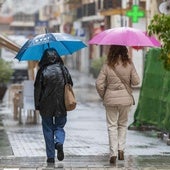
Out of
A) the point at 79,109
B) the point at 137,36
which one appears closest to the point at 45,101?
the point at 137,36

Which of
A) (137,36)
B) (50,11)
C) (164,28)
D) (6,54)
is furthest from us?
(50,11)

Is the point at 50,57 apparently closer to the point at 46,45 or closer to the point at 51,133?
the point at 46,45

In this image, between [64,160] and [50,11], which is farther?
[50,11]

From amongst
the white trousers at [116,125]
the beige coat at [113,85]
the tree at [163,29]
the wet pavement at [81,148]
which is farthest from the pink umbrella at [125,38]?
the wet pavement at [81,148]

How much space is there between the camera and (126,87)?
1003cm

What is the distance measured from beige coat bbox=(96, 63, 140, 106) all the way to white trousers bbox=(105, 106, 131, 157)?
14cm

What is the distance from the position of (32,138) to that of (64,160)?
10.3ft

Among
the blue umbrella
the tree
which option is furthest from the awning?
the tree

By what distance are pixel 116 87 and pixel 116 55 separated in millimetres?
499

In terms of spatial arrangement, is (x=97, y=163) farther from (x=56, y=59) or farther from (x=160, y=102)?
(x=160, y=102)

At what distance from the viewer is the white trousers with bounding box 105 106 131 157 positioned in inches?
A: 394

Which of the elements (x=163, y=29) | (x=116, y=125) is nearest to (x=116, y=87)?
(x=116, y=125)

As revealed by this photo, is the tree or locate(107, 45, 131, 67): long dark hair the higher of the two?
the tree

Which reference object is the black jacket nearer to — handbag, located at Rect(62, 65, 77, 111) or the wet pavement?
handbag, located at Rect(62, 65, 77, 111)
